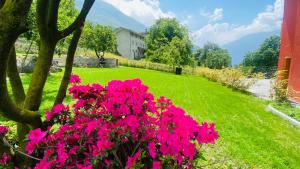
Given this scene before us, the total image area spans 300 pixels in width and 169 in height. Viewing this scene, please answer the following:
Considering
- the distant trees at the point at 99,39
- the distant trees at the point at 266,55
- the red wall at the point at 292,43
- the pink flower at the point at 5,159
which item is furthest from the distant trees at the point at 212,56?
the pink flower at the point at 5,159

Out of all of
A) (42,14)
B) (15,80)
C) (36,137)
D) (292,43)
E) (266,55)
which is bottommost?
(36,137)

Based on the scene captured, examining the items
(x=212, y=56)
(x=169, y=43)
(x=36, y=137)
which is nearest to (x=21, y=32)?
(x=36, y=137)

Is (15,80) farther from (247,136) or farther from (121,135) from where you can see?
(247,136)

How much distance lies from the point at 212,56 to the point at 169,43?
2223 inches

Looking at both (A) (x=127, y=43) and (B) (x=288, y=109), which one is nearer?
(B) (x=288, y=109)

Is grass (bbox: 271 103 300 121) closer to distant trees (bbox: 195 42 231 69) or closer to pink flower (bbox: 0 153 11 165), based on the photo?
pink flower (bbox: 0 153 11 165)

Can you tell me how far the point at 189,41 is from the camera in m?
54.0

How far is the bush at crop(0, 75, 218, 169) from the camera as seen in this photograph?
2.16m

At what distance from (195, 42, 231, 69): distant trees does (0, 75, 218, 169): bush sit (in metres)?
97.7

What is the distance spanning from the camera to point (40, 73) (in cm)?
310

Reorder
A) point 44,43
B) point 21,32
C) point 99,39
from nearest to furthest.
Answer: point 21,32 → point 44,43 → point 99,39

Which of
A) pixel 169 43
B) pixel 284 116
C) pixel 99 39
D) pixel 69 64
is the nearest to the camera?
pixel 69 64

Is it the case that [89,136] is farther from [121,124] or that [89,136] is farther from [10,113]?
[10,113]

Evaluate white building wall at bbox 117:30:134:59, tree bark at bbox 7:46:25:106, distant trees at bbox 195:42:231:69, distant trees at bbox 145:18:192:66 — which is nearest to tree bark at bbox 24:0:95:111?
tree bark at bbox 7:46:25:106
